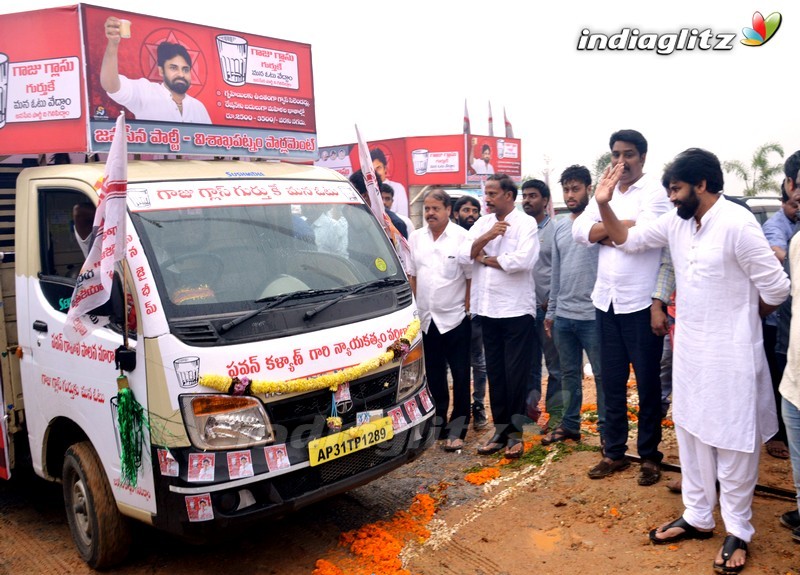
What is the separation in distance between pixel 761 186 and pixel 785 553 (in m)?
22.8

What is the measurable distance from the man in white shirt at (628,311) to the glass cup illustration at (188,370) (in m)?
A: 2.50

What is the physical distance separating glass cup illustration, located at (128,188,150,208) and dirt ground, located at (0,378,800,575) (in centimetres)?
202

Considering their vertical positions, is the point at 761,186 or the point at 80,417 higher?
the point at 761,186

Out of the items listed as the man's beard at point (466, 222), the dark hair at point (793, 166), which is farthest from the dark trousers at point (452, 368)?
the dark hair at point (793, 166)

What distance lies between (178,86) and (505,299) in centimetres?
268

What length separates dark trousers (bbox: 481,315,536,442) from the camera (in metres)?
5.16

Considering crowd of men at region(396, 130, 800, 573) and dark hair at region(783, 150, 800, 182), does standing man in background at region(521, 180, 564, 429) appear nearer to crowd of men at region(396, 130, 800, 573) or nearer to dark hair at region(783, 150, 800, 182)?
crowd of men at region(396, 130, 800, 573)

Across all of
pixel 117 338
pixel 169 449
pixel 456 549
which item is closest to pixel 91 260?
pixel 117 338

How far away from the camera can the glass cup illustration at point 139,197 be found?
370 centimetres

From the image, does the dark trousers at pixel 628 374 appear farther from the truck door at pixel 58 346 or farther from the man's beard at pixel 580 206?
the truck door at pixel 58 346

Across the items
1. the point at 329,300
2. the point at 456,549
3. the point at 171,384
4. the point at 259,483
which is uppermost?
the point at 329,300

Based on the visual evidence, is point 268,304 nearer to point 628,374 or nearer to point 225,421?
point 225,421

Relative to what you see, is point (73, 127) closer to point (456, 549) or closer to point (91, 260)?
point (91, 260)

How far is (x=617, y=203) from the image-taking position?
A: 444cm
